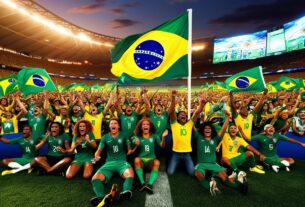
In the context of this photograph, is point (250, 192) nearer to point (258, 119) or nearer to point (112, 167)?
point (112, 167)

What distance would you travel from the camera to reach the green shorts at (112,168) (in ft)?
13.5

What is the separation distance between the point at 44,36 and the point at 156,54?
37937mm

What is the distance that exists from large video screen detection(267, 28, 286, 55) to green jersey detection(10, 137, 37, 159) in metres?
33.9

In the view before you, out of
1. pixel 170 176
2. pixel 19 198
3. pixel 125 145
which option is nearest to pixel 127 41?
pixel 125 145

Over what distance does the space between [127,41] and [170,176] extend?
3.40 m

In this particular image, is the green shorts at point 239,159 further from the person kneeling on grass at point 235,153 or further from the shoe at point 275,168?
the shoe at point 275,168

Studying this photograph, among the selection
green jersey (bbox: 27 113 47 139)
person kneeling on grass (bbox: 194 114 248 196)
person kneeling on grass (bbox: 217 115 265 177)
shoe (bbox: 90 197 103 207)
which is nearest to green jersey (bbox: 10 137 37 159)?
green jersey (bbox: 27 113 47 139)

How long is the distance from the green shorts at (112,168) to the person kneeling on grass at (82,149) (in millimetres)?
571

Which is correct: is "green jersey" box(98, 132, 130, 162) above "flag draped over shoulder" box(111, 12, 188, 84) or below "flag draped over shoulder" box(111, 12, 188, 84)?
below

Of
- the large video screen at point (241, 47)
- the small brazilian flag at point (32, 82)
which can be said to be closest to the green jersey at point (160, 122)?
the small brazilian flag at point (32, 82)

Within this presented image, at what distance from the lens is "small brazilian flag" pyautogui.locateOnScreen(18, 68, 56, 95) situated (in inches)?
257

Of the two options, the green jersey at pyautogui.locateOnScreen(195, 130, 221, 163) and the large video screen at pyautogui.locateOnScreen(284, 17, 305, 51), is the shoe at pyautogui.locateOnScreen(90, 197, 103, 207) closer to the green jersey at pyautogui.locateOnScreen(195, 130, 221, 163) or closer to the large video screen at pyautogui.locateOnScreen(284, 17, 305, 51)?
the green jersey at pyautogui.locateOnScreen(195, 130, 221, 163)

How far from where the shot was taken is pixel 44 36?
36.6m

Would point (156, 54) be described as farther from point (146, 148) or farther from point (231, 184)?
point (231, 184)
